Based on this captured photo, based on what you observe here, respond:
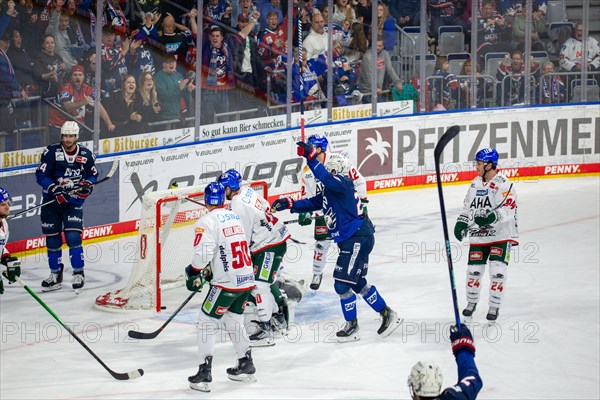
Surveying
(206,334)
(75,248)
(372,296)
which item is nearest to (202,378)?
(206,334)

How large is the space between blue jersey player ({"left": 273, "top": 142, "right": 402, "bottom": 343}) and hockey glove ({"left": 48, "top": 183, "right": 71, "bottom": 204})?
271cm

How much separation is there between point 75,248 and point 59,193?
1.79 ft

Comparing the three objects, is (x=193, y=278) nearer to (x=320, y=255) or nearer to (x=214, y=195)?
(x=214, y=195)

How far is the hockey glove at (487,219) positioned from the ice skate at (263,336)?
184 cm

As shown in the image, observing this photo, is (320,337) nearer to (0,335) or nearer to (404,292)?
(404,292)

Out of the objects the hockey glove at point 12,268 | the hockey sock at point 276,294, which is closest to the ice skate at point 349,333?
the hockey sock at point 276,294

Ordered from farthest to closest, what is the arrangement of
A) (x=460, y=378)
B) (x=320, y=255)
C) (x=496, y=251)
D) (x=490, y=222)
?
1. (x=320, y=255)
2. (x=496, y=251)
3. (x=490, y=222)
4. (x=460, y=378)

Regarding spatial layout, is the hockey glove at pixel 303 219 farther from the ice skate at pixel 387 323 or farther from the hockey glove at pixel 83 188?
the hockey glove at pixel 83 188

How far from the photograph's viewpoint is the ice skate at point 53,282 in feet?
33.8

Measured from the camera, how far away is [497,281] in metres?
9.02

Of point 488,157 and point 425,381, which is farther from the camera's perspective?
point 488,157

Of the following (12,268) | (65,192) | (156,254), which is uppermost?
(65,192)

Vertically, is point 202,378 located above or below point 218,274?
below

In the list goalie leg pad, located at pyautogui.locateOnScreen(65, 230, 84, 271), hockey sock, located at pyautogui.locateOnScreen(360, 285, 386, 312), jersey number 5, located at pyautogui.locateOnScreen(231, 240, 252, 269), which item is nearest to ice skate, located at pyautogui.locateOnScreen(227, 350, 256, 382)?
jersey number 5, located at pyautogui.locateOnScreen(231, 240, 252, 269)
